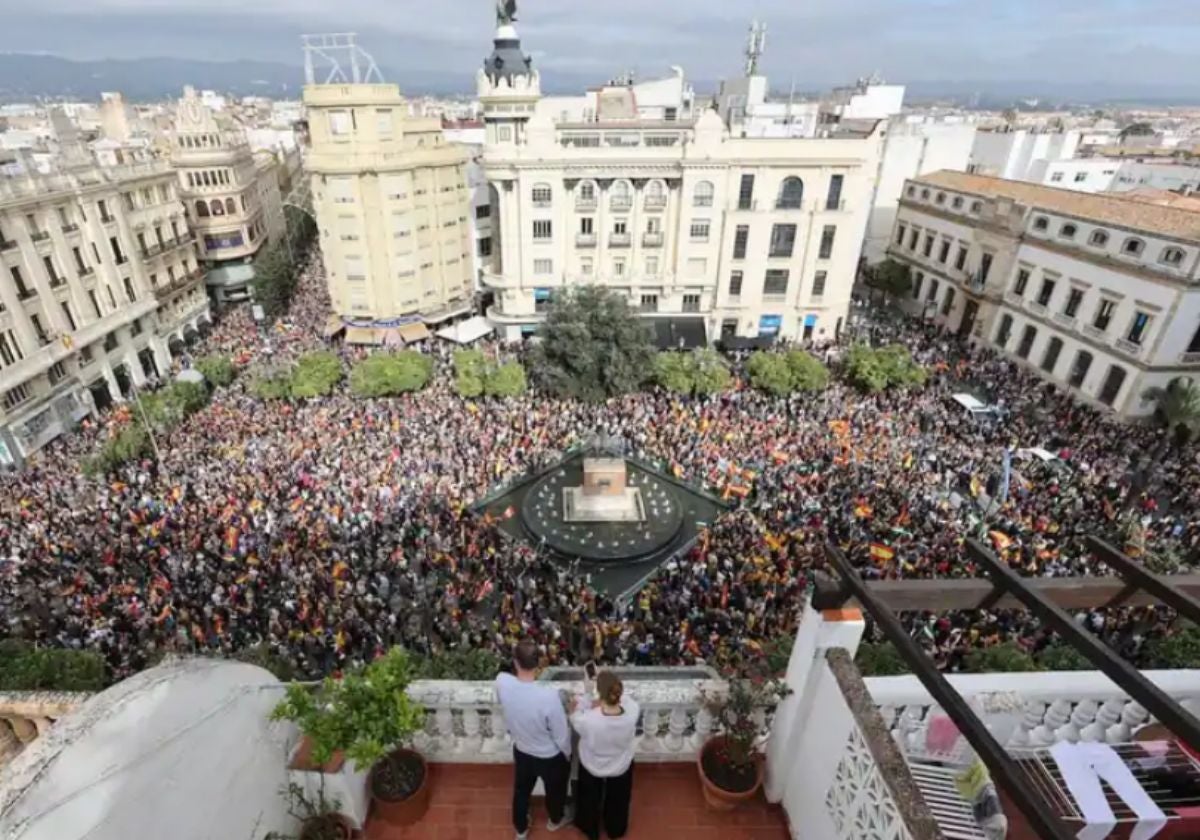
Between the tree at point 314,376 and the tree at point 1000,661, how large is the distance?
25871 millimetres

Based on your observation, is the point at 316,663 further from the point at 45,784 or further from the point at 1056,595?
the point at 1056,595

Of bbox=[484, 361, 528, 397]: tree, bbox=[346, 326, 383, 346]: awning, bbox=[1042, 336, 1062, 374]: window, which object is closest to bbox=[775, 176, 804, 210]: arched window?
bbox=[1042, 336, 1062, 374]: window

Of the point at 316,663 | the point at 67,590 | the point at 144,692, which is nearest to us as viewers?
the point at 144,692

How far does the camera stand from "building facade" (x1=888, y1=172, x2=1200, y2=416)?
1048 inches

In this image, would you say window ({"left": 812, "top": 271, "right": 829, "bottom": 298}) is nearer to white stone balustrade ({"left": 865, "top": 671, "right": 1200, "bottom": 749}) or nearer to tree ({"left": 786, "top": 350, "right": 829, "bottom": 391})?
tree ({"left": 786, "top": 350, "right": 829, "bottom": 391})

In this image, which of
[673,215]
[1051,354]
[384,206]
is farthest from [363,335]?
[1051,354]

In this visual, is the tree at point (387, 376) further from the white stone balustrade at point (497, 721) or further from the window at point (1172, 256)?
the window at point (1172, 256)

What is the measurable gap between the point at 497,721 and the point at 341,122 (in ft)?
110

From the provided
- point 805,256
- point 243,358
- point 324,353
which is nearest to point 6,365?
point 243,358

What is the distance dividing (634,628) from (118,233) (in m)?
33.8

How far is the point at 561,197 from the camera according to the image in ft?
109

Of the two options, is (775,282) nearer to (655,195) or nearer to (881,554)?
(655,195)

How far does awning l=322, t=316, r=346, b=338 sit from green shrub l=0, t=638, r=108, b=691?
2805cm

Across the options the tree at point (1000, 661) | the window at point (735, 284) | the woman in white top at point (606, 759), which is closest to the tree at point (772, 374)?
the window at point (735, 284)
